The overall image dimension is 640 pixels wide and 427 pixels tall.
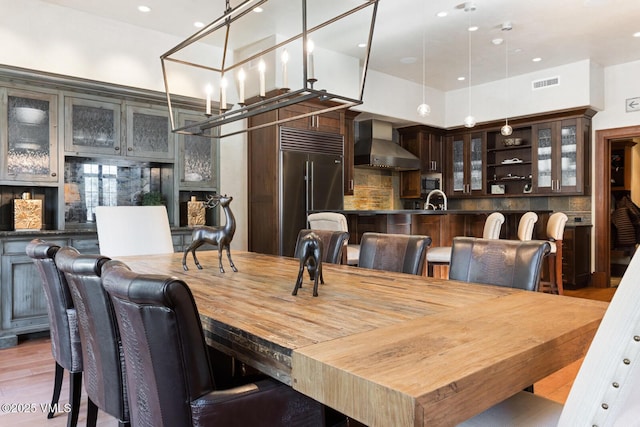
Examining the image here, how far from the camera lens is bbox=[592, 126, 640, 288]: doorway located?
6.15 meters

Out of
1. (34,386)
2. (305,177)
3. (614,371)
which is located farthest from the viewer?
(305,177)

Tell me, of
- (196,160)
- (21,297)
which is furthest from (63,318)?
(196,160)

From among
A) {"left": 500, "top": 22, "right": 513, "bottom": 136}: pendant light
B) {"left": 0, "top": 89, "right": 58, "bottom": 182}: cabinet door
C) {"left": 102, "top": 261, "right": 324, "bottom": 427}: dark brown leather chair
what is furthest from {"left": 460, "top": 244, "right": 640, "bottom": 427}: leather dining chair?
{"left": 500, "top": 22, "right": 513, "bottom": 136}: pendant light

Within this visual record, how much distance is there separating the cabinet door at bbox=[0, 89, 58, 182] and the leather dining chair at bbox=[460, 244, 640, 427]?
4.15 metres

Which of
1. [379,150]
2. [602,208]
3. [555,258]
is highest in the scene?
[379,150]

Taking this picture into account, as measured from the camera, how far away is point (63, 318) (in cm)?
192

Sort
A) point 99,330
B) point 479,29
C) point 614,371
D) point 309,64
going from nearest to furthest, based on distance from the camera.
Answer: point 614,371 → point 99,330 → point 309,64 → point 479,29

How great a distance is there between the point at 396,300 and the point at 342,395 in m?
0.74

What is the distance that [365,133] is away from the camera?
23.0ft

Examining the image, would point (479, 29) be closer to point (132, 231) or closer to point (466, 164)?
point (466, 164)

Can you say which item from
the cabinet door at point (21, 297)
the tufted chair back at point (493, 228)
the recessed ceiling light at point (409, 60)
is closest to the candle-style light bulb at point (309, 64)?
the tufted chair back at point (493, 228)

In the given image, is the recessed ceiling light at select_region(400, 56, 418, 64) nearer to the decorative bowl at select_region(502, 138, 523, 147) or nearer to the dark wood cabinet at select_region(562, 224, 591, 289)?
the decorative bowl at select_region(502, 138, 523, 147)

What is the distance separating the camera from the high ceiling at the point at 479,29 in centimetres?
414

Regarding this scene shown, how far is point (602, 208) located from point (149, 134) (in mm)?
5904
